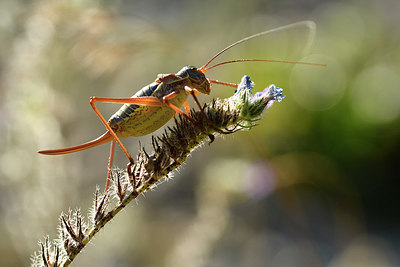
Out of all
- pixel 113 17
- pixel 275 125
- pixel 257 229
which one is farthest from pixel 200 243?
pixel 275 125

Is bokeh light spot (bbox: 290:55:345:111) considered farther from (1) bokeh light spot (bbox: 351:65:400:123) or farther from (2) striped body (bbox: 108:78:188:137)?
(2) striped body (bbox: 108:78:188:137)

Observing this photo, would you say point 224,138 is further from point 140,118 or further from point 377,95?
point 377,95

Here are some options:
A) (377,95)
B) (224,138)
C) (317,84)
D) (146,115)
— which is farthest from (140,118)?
(317,84)

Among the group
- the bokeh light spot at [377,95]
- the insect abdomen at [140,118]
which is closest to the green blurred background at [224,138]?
the bokeh light spot at [377,95]

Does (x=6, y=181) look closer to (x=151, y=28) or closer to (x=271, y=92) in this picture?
(x=151, y=28)

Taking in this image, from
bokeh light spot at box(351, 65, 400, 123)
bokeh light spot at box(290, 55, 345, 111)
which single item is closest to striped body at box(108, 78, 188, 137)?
bokeh light spot at box(351, 65, 400, 123)

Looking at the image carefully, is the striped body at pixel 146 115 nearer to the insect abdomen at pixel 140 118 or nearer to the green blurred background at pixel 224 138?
the insect abdomen at pixel 140 118

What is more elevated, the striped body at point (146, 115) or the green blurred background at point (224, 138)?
the green blurred background at point (224, 138)
